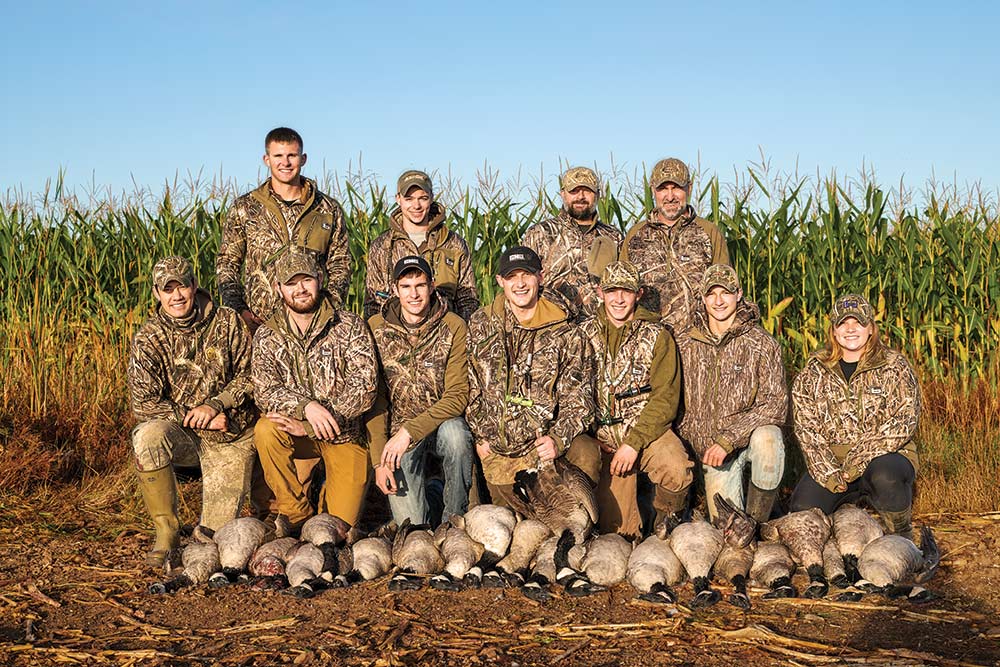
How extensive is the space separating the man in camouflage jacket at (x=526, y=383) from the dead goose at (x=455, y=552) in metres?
0.60

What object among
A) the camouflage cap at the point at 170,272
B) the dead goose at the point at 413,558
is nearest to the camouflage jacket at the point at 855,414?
the dead goose at the point at 413,558

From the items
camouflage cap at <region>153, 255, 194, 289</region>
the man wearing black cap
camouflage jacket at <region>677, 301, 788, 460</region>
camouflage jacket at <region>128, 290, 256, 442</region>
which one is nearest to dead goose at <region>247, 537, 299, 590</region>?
the man wearing black cap

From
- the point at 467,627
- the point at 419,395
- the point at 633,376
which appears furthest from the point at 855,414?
the point at 467,627

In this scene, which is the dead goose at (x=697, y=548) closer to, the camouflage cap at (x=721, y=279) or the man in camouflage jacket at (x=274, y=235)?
the camouflage cap at (x=721, y=279)

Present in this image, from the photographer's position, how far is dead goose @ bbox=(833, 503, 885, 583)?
257 inches

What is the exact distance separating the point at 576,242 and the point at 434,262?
3.88 feet

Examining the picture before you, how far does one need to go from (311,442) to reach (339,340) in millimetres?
796

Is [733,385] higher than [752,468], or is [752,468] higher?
[733,385]

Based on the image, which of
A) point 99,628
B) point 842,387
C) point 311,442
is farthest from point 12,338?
point 842,387

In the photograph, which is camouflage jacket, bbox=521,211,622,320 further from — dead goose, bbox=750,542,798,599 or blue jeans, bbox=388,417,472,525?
dead goose, bbox=750,542,798,599

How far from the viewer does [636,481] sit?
7.46m

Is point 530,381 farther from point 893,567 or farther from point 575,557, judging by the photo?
point 893,567

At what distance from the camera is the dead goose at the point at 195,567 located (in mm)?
6508

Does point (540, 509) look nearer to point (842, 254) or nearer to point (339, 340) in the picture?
point (339, 340)
